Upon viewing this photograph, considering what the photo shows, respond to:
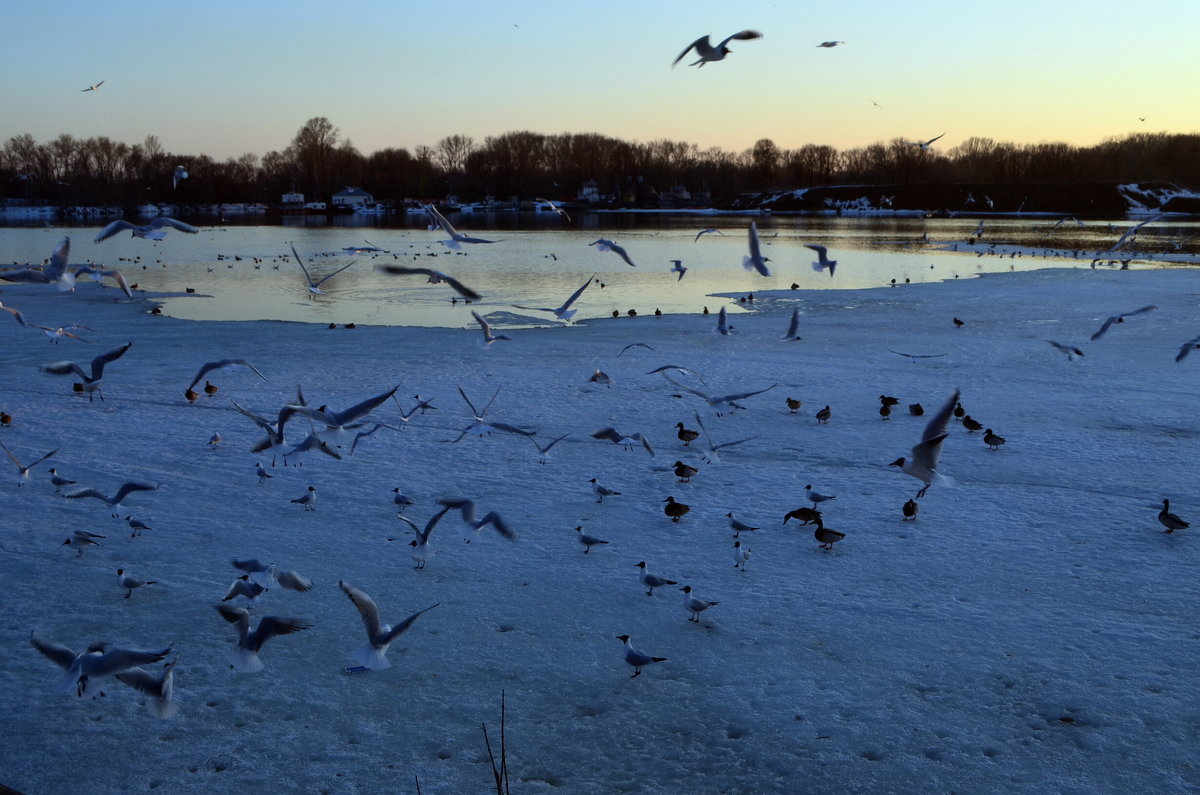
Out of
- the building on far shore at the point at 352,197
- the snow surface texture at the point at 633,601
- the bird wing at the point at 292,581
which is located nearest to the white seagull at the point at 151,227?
the snow surface texture at the point at 633,601

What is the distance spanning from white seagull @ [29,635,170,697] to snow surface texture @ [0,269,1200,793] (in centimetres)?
26

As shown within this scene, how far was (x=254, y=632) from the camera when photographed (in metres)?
3.60

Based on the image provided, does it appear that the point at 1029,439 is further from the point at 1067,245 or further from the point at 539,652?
the point at 1067,245

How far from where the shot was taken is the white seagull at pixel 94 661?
124 inches

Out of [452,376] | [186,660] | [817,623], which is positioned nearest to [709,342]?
[452,376]

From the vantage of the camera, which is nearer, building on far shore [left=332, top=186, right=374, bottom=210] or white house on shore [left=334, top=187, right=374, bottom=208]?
building on far shore [left=332, top=186, right=374, bottom=210]

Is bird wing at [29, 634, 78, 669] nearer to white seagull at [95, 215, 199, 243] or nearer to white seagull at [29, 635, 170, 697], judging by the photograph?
white seagull at [29, 635, 170, 697]

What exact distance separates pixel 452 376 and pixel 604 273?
53.9 ft

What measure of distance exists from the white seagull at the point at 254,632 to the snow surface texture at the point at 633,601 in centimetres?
15

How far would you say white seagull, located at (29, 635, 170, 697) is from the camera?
3156 mm

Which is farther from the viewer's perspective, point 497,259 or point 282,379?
point 497,259

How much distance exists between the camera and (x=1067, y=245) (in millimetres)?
37812

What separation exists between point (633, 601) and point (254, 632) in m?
1.71

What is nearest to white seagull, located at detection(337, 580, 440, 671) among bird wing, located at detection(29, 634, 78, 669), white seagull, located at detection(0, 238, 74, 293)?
bird wing, located at detection(29, 634, 78, 669)
